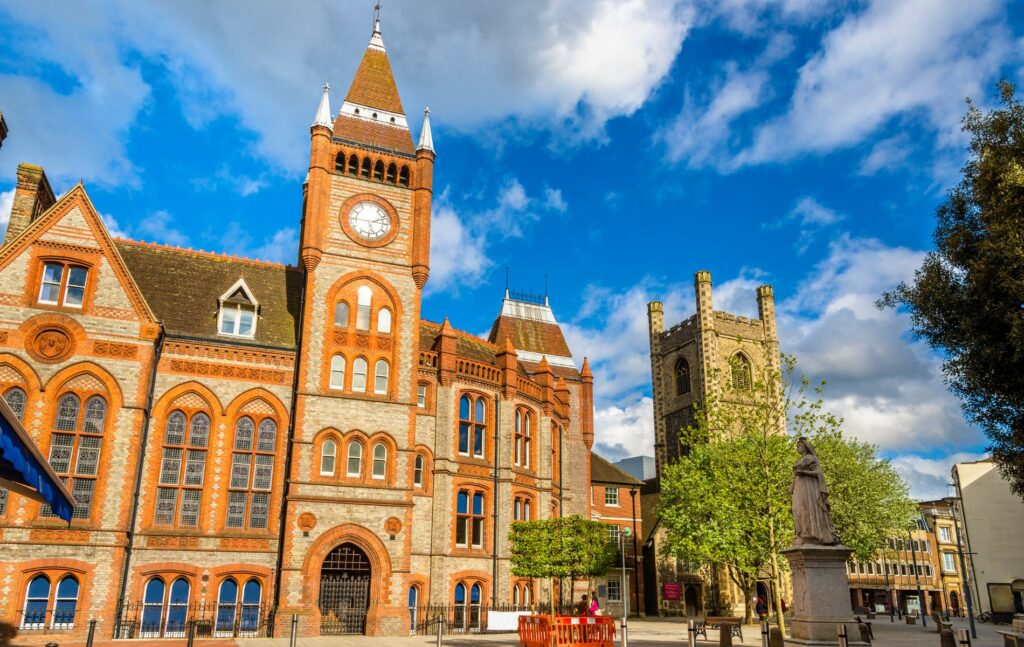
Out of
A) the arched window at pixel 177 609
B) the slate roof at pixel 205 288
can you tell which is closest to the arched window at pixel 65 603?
the arched window at pixel 177 609

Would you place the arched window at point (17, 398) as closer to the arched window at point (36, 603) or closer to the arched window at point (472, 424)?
the arched window at point (36, 603)

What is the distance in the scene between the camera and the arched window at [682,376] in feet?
243

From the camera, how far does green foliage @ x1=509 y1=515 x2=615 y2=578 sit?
31.5m

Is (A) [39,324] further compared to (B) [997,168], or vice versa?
(A) [39,324]

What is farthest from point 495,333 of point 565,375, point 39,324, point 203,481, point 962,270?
point 962,270

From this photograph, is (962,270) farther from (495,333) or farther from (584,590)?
(495,333)

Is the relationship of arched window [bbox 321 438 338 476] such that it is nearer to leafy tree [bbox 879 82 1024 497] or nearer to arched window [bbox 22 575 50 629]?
arched window [bbox 22 575 50 629]

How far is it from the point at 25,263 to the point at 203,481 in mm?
10825

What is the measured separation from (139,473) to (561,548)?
663 inches

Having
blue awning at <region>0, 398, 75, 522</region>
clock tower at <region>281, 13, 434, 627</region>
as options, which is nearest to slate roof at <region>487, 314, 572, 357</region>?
clock tower at <region>281, 13, 434, 627</region>

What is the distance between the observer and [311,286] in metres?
33.2

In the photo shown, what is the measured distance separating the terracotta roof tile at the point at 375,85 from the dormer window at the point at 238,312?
36.1ft

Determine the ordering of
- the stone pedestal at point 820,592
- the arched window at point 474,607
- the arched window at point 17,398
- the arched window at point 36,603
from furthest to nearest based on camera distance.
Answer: the arched window at point 474,607
the arched window at point 17,398
the arched window at point 36,603
the stone pedestal at point 820,592

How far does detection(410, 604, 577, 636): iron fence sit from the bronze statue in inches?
749
